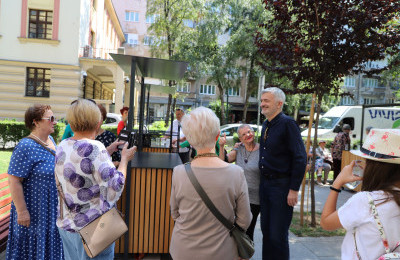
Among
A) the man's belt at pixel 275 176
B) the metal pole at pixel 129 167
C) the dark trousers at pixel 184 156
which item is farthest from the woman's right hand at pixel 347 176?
the dark trousers at pixel 184 156

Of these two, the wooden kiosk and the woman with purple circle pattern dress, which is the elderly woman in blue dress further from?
the wooden kiosk

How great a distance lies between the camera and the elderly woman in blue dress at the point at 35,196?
2.80m

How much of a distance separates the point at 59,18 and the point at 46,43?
1.75m

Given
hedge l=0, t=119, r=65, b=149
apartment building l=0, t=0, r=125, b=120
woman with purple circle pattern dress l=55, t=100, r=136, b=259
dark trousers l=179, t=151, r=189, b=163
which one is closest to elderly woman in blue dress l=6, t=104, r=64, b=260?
woman with purple circle pattern dress l=55, t=100, r=136, b=259

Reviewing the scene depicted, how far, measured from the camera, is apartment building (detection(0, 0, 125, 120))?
20531 millimetres

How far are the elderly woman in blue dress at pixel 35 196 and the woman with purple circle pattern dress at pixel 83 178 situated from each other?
0.71 meters

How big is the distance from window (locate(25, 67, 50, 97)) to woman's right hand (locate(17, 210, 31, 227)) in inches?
806

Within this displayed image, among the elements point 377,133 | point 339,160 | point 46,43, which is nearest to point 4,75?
point 46,43

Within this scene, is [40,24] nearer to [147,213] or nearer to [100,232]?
[147,213]

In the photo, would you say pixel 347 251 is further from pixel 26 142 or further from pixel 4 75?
pixel 4 75

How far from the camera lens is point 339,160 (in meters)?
9.82

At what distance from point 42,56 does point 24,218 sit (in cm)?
2069

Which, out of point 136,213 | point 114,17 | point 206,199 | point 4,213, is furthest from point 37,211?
point 114,17

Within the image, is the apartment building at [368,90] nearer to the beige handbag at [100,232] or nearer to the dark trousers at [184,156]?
the dark trousers at [184,156]
